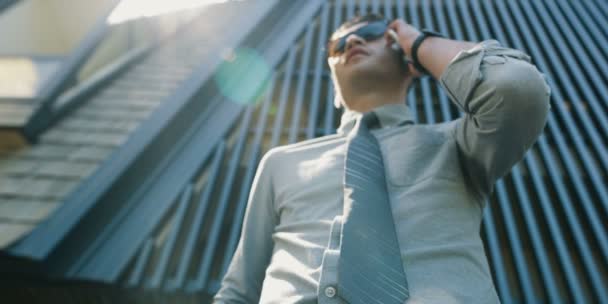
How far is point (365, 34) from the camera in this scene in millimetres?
1295

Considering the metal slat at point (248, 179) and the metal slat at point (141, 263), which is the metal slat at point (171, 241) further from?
the metal slat at point (248, 179)

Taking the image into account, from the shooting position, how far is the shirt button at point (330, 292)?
0.66m

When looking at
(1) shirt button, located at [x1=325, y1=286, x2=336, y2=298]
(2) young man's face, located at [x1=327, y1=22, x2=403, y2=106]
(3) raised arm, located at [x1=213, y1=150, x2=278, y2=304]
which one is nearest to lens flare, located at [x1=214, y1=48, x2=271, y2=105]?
(2) young man's face, located at [x1=327, y1=22, x2=403, y2=106]

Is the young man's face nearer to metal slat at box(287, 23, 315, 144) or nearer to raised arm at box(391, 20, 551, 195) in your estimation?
raised arm at box(391, 20, 551, 195)

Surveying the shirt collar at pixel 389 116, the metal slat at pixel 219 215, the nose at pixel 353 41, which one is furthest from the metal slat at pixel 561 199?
the metal slat at pixel 219 215

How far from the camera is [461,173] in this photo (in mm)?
954

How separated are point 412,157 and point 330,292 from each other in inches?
18.3

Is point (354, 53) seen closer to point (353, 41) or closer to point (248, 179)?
point (353, 41)

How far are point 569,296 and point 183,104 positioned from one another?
215 centimetres

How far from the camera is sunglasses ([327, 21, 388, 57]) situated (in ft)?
4.23

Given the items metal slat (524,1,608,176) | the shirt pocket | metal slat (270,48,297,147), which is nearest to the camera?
the shirt pocket

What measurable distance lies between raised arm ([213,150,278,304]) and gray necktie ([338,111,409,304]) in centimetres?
33

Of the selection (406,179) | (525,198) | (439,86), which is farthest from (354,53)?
(439,86)

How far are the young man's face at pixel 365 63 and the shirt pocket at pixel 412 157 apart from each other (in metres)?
0.25
